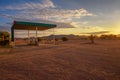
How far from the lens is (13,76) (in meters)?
7.73

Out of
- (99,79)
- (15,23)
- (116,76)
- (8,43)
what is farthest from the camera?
(8,43)

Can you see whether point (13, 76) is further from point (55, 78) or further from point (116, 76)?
point (116, 76)

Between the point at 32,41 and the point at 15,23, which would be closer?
the point at 15,23

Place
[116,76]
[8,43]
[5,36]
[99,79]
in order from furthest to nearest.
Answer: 1. [5,36]
2. [8,43]
3. [116,76]
4. [99,79]

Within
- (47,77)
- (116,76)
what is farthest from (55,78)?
(116,76)

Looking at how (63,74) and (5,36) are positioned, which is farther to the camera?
(5,36)

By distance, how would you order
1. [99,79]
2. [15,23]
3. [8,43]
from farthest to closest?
[8,43]
[15,23]
[99,79]

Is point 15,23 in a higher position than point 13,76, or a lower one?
higher

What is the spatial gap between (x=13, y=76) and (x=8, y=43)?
2646 cm

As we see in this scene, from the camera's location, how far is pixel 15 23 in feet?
85.1

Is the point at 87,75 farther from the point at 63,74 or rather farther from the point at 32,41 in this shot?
the point at 32,41

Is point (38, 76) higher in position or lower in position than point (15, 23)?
lower

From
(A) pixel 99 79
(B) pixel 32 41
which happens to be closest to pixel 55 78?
(A) pixel 99 79

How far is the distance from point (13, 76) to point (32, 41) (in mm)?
25612
